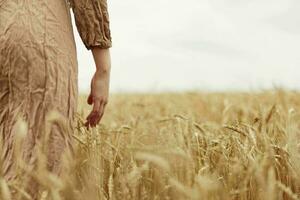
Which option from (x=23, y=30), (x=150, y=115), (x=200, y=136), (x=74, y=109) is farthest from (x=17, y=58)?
(x=150, y=115)

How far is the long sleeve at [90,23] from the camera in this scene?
167cm

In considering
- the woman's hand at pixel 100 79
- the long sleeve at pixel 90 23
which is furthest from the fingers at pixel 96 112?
the long sleeve at pixel 90 23

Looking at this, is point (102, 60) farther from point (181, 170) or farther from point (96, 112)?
point (181, 170)

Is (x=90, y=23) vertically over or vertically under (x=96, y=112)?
over

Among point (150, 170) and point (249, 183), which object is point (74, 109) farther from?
point (249, 183)

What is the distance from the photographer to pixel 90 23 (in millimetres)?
1684

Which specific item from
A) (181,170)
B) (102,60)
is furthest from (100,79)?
(181,170)

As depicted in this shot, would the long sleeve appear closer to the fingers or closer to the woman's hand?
the woman's hand

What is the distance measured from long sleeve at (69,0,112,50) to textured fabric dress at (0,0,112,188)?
0.39 ft

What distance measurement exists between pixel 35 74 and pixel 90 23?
273 millimetres

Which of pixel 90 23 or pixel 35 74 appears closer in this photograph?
pixel 35 74

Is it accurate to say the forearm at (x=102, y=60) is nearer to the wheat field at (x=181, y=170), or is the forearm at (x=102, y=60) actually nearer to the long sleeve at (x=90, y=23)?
the long sleeve at (x=90, y=23)

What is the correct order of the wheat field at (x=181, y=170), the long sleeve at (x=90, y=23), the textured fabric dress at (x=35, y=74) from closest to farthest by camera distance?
the wheat field at (x=181, y=170) < the textured fabric dress at (x=35, y=74) < the long sleeve at (x=90, y=23)

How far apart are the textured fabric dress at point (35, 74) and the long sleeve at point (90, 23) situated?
0.12m
